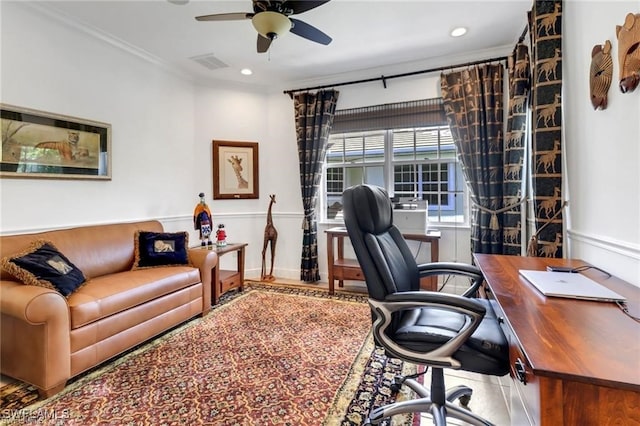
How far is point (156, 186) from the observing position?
3582 mm

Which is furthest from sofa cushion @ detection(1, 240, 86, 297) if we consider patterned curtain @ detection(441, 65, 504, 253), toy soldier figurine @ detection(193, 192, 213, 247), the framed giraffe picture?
patterned curtain @ detection(441, 65, 504, 253)

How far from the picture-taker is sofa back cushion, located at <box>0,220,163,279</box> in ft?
7.36

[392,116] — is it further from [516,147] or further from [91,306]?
[91,306]

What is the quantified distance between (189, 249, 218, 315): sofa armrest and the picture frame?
1.17 metres

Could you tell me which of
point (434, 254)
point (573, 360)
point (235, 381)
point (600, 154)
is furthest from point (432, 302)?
point (434, 254)

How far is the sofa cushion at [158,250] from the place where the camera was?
2.86 m

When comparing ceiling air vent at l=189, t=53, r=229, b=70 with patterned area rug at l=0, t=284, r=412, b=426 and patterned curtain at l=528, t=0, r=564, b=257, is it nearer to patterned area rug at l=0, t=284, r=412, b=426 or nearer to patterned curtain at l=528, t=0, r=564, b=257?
patterned area rug at l=0, t=284, r=412, b=426

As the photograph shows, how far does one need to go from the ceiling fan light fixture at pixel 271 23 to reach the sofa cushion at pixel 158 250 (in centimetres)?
200

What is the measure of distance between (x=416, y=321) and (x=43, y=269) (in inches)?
89.2

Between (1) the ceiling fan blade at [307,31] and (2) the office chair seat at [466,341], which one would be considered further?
A: (1) the ceiling fan blade at [307,31]

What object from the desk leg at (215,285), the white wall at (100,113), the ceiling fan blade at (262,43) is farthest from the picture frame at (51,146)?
the ceiling fan blade at (262,43)

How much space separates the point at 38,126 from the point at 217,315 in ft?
7.16

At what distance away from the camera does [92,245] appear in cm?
263

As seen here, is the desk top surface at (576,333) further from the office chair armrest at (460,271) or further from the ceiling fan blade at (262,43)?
the ceiling fan blade at (262,43)
